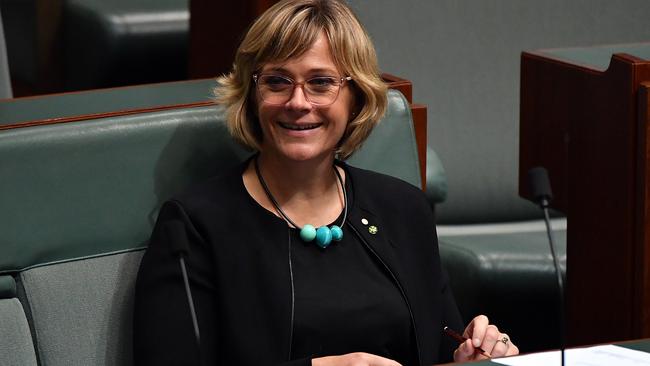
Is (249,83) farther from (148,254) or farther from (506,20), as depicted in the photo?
(506,20)

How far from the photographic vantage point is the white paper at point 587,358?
1321mm

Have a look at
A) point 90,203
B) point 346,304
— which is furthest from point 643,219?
point 90,203

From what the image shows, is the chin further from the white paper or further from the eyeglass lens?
the white paper

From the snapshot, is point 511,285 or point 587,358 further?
point 511,285

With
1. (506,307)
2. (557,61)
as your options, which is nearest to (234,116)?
(557,61)

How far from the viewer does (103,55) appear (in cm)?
346

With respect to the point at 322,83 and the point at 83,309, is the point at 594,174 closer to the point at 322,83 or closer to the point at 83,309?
the point at 322,83

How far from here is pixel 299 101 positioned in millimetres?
1482

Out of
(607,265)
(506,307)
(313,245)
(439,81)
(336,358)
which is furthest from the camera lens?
(439,81)

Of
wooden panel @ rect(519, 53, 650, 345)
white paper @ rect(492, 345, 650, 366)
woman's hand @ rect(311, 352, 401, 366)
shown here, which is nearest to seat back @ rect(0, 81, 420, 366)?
woman's hand @ rect(311, 352, 401, 366)

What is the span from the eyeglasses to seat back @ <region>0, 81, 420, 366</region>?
0.11 metres

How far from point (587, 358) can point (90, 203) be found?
639 mm

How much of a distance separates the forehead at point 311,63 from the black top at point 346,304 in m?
0.20

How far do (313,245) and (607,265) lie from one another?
1.98ft
